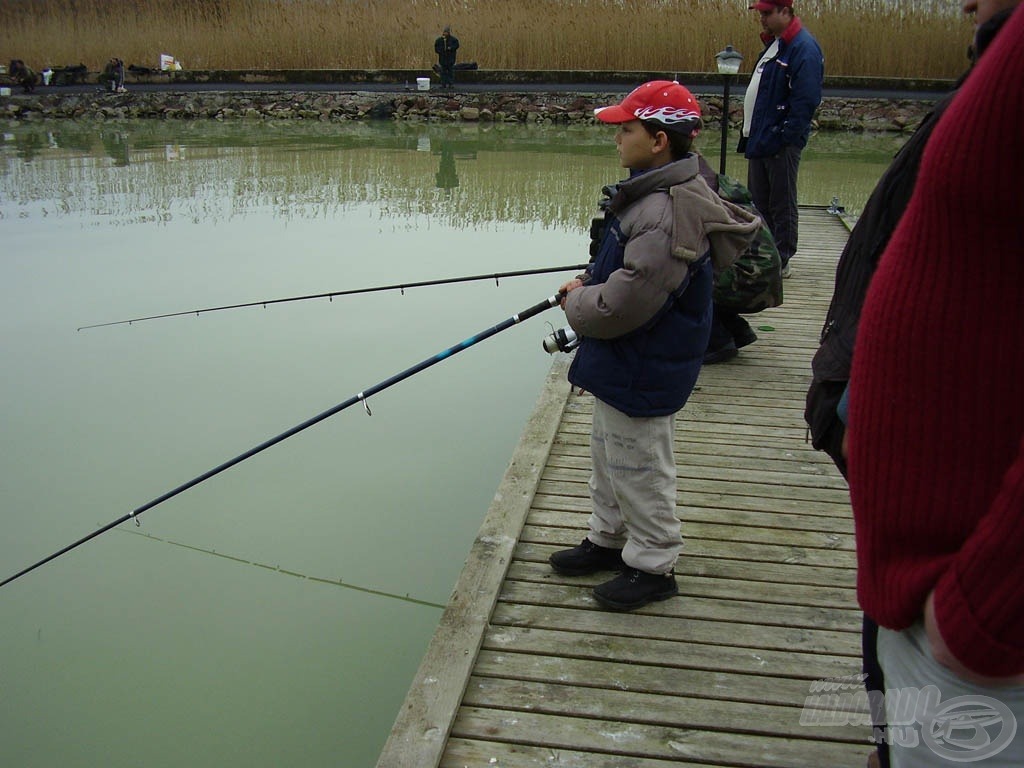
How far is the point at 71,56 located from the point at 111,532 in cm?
2234

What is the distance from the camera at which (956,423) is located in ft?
2.70

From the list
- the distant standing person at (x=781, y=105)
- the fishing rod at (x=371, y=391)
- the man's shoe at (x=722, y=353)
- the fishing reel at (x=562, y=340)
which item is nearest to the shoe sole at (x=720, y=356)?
the man's shoe at (x=722, y=353)

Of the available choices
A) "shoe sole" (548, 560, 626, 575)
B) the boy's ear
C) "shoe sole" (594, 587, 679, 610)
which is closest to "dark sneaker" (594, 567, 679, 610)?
"shoe sole" (594, 587, 679, 610)

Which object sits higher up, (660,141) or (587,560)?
(660,141)

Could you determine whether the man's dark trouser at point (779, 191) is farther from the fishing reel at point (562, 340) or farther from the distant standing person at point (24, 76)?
the distant standing person at point (24, 76)

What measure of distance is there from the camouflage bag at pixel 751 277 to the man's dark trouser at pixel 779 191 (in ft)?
2.90

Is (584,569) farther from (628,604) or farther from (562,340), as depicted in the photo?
(562,340)

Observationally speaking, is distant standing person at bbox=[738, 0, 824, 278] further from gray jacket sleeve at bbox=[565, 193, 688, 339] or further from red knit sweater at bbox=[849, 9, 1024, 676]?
red knit sweater at bbox=[849, 9, 1024, 676]

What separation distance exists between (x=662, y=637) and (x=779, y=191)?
10.4 feet

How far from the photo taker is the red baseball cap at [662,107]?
6.26ft

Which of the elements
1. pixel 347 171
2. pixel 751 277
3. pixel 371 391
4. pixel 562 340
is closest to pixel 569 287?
pixel 562 340

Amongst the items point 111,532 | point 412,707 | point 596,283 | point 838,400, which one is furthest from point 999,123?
point 111,532

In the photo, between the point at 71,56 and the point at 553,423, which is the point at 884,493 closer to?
the point at 553,423

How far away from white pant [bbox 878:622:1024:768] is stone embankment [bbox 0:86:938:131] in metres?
15.5
